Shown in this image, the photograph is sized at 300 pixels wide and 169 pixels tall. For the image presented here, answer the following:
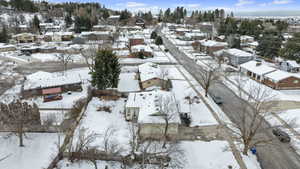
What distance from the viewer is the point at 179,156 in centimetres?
1850

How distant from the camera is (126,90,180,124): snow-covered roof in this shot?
2098 cm

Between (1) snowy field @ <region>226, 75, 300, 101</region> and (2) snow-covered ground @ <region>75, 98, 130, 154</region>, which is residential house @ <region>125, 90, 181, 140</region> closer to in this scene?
(2) snow-covered ground @ <region>75, 98, 130, 154</region>

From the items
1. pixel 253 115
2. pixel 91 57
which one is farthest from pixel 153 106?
pixel 91 57

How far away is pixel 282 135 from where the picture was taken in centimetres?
2064

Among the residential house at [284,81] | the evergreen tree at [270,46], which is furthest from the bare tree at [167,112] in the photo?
the evergreen tree at [270,46]

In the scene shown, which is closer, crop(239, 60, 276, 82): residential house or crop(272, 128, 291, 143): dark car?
crop(272, 128, 291, 143): dark car

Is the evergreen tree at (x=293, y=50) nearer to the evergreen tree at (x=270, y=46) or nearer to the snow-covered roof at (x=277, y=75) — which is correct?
the evergreen tree at (x=270, y=46)

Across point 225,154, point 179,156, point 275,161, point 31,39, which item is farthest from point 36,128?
point 31,39

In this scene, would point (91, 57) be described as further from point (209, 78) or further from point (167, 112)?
point (167, 112)

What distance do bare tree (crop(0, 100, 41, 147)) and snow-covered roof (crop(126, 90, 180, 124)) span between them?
A: 34.7ft

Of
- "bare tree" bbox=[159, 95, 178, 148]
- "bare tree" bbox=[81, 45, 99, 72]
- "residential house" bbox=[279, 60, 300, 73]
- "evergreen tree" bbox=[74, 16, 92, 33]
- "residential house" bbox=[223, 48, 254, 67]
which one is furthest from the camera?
"evergreen tree" bbox=[74, 16, 92, 33]

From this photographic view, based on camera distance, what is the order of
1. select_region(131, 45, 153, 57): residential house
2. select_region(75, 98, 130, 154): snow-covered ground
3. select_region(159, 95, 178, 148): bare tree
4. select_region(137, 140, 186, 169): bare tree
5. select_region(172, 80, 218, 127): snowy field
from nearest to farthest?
1. select_region(137, 140, 186, 169): bare tree
2. select_region(159, 95, 178, 148): bare tree
3. select_region(75, 98, 130, 154): snow-covered ground
4. select_region(172, 80, 218, 127): snowy field
5. select_region(131, 45, 153, 57): residential house

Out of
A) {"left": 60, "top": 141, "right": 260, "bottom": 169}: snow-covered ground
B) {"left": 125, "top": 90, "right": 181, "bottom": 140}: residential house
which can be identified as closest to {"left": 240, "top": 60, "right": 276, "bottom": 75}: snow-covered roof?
{"left": 60, "top": 141, "right": 260, "bottom": 169}: snow-covered ground

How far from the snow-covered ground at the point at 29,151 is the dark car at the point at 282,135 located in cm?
2215
